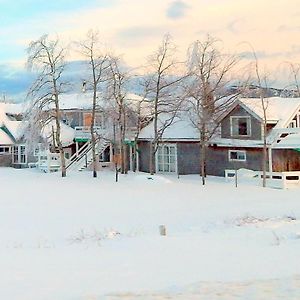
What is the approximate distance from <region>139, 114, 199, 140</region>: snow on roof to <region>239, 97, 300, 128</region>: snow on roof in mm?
5085

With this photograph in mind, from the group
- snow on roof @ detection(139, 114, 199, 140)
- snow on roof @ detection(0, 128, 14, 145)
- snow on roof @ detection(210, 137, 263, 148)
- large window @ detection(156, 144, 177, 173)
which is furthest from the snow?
snow on roof @ detection(210, 137, 263, 148)

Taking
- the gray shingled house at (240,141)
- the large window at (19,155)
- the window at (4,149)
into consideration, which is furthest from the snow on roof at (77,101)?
the gray shingled house at (240,141)

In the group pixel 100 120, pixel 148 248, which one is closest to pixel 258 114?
pixel 100 120

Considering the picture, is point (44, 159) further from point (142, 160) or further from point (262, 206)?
point (262, 206)

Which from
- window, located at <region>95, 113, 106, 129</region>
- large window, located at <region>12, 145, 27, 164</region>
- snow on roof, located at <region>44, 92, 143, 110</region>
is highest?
snow on roof, located at <region>44, 92, 143, 110</region>

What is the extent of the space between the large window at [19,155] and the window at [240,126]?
22308mm

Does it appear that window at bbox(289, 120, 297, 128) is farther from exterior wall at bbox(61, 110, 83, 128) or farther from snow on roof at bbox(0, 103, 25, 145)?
snow on roof at bbox(0, 103, 25, 145)

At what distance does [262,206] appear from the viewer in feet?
83.4

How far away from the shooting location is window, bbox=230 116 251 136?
4031 cm

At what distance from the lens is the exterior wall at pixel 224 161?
1575 inches

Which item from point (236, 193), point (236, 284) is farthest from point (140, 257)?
point (236, 193)

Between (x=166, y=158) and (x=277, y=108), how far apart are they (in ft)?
32.1

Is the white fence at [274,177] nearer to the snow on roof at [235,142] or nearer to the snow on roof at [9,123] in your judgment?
the snow on roof at [235,142]

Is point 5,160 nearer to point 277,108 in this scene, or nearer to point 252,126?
point 252,126
